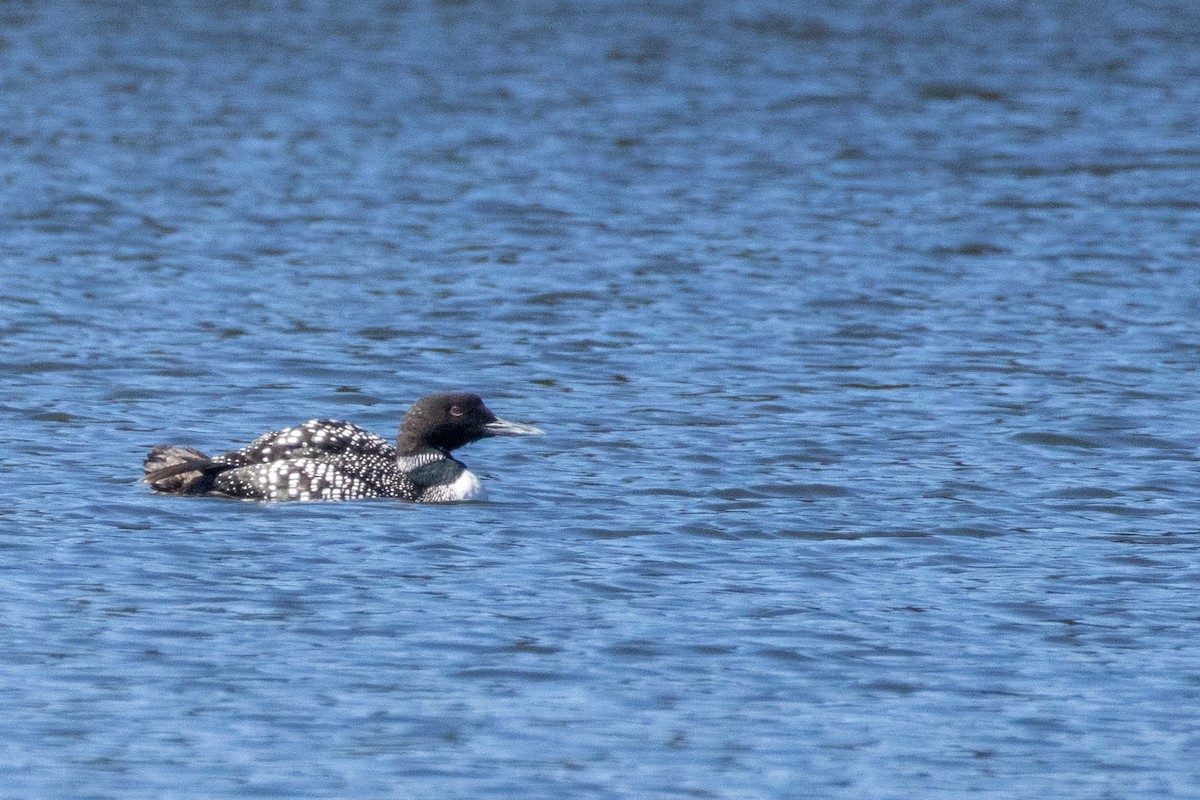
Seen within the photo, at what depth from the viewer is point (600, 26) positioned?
3008 centimetres

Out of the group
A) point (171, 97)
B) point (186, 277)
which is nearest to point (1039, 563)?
point (186, 277)

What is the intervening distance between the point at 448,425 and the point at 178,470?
1.47 meters

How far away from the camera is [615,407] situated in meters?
13.4

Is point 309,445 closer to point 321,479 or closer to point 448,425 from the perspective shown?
point 321,479

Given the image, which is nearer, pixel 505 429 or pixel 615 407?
pixel 505 429

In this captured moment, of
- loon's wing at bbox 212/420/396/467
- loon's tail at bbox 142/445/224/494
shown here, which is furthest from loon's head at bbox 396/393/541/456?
loon's tail at bbox 142/445/224/494

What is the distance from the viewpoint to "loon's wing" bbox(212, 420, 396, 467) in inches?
431

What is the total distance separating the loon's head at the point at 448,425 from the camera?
448 inches

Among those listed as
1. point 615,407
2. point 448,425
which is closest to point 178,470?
point 448,425

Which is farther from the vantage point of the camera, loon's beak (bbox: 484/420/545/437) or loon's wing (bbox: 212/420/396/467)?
loon's beak (bbox: 484/420/545/437)

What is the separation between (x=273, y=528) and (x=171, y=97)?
15.0 metres

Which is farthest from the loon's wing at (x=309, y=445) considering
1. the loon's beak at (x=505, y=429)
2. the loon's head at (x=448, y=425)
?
the loon's beak at (x=505, y=429)

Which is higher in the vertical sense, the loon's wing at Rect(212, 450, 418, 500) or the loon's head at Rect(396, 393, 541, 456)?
the loon's head at Rect(396, 393, 541, 456)

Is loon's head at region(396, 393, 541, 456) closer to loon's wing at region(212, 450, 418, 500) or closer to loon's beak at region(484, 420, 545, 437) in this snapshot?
loon's beak at region(484, 420, 545, 437)
